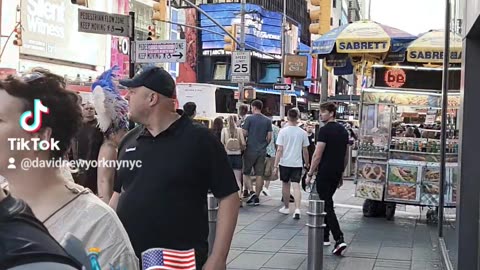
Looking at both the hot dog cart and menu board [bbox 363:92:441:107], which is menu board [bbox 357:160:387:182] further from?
menu board [bbox 363:92:441:107]

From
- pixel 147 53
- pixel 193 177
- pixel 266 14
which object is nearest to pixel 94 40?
pixel 147 53

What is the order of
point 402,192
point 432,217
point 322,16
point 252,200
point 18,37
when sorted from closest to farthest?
point 402,192, point 432,217, point 252,200, point 322,16, point 18,37

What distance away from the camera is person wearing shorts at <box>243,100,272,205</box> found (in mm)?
12047

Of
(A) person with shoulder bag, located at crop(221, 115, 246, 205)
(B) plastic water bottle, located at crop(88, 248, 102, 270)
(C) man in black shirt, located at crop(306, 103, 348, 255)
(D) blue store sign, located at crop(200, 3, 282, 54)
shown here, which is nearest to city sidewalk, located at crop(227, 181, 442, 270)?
(C) man in black shirt, located at crop(306, 103, 348, 255)

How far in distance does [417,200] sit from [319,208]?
201 inches

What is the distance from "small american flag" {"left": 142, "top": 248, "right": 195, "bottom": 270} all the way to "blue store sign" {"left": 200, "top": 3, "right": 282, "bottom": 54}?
57886mm

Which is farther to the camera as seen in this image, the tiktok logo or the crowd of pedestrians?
the tiktok logo

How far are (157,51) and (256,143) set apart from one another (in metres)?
2.86

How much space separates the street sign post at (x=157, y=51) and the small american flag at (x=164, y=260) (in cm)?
777

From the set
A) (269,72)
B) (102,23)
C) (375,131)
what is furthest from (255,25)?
(102,23)

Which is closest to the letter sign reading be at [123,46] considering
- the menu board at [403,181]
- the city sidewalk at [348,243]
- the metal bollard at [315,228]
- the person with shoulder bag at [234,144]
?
the person with shoulder bag at [234,144]

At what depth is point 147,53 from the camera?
10234 mm

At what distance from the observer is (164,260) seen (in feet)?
8.16

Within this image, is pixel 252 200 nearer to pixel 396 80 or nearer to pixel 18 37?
pixel 396 80
